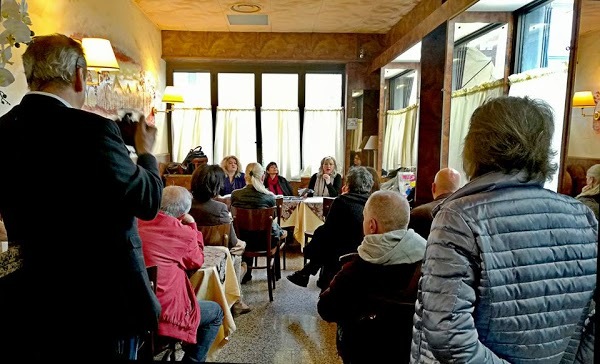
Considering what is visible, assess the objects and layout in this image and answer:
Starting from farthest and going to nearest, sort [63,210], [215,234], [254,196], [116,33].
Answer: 1. [116,33]
2. [254,196]
3. [215,234]
4. [63,210]

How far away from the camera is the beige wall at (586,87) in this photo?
6.39 feet

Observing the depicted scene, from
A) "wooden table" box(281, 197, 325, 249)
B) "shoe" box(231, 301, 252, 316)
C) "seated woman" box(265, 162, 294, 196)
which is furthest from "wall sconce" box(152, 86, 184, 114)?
"shoe" box(231, 301, 252, 316)

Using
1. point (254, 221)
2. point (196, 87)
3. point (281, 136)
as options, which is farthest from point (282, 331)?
point (196, 87)

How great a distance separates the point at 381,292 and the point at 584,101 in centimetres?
133

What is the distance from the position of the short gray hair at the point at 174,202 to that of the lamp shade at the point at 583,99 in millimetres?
2005

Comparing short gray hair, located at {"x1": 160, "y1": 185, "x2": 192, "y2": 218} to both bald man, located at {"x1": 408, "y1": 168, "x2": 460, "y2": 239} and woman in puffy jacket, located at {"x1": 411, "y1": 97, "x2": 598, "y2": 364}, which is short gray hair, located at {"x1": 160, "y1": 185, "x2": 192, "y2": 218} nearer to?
bald man, located at {"x1": 408, "y1": 168, "x2": 460, "y2": 239}

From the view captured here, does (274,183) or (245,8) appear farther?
(274,183)

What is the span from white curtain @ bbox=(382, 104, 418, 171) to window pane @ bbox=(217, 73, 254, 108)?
2.25 meters

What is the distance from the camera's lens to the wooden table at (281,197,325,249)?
488 centimetres

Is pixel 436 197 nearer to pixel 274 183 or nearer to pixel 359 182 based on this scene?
pixel 359 182

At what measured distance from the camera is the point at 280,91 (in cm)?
709

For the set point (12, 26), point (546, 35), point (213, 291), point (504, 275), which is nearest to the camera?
point (504, 275)

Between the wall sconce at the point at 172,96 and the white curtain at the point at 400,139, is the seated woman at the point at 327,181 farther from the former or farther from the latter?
the wall sconce at the point at 172,96

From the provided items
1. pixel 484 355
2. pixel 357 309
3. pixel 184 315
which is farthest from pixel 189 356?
pixel 484 355
